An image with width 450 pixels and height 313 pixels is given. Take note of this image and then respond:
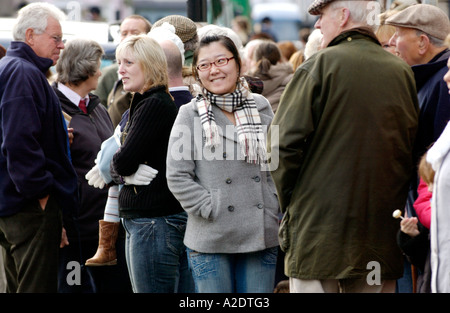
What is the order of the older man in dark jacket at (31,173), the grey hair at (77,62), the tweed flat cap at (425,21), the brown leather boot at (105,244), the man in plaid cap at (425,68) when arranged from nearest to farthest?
the man in plaid cap at (425,68)
the tweed flat cap at (425,21)
the older man in dark jacket at (31,173)
the brown leather boot at (105,244)
the grey hair at (77,62)

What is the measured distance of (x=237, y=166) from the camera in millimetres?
4855

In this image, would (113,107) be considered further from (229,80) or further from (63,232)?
(229,80)

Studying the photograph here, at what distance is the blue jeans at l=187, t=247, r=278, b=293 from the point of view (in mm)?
4789

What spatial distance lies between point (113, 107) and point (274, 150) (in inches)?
132

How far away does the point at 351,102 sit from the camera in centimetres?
437

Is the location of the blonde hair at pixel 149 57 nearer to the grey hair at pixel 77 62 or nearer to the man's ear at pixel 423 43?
the grey hair at pixel 77 62

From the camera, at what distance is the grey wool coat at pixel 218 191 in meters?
4.79

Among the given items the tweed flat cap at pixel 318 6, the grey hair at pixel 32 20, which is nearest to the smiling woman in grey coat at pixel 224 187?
the tweed flat cap at pixel 318 6

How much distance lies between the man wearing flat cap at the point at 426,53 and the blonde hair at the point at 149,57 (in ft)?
4.93

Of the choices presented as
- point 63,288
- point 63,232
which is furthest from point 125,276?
point 63,232

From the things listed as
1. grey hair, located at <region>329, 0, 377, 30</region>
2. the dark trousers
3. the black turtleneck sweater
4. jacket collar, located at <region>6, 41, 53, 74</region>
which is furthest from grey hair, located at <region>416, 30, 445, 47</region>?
the dark trousers

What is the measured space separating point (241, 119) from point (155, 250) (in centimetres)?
101

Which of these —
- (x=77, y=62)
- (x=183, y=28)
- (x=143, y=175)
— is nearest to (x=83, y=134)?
(x=77, y=62)

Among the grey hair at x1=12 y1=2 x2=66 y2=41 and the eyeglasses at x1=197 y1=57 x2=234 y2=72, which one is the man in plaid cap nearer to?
the eyeglasses at x1=197 y1=57 x2=234 y2=72
